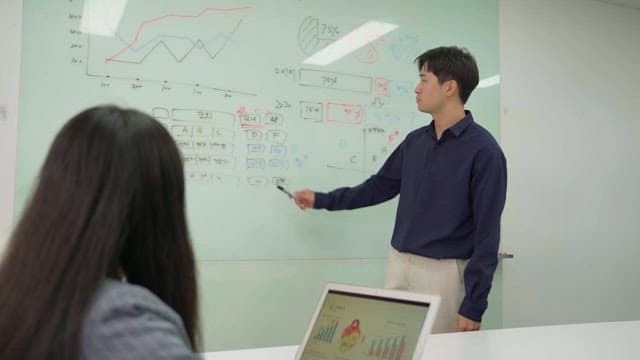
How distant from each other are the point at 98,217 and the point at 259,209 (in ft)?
6.45

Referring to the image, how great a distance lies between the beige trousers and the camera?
2.19 metres

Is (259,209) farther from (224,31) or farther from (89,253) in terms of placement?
(89,253)

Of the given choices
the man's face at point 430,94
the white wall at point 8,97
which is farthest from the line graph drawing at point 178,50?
the man's face at point 430,94

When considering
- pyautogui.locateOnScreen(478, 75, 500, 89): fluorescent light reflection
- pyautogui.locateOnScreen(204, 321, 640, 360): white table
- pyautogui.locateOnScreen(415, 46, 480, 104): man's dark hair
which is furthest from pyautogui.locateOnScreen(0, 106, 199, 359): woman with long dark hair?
pyautogui.locateOnScreen(478, 75, 500, 89): fluorescent light reflection

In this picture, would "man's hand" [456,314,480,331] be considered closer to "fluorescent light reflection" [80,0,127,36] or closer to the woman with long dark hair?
the woman with long dark hair

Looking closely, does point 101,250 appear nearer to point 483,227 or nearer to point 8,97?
point 483,227

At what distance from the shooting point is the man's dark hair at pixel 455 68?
237 cm

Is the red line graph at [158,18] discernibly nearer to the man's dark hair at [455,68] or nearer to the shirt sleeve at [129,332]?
the man's dark hair at [455,68]

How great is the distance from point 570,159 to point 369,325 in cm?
286

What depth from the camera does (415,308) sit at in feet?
3.49

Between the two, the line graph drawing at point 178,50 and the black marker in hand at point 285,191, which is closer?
the line graph drawing at point 178,50

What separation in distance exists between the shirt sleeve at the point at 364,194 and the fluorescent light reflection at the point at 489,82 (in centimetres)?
98

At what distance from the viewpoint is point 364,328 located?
3.63 ft

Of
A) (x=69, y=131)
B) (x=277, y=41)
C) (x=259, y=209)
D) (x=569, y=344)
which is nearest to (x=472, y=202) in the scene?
(x=569, y=344)
